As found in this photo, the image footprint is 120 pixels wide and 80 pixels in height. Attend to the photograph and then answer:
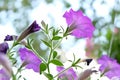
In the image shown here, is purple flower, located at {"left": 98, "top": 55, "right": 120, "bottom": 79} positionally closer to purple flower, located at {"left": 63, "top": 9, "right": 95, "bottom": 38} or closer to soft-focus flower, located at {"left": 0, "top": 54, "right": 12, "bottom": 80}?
purple flower, located at {"left": 63, "top": 9, "right": 95, "bottom": 38}

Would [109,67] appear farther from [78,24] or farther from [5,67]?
[5,67]

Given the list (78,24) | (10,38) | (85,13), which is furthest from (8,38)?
(85,13)

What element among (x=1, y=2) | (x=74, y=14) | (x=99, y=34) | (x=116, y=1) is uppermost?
(x=1, y=2)

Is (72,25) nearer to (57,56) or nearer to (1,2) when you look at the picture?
(57,56)

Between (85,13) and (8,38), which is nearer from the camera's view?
(8,38)

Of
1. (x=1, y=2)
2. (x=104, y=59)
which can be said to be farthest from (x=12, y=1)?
(x=104, y=59)

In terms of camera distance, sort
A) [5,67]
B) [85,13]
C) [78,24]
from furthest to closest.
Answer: [85,13] < [78,24] < [5,67]

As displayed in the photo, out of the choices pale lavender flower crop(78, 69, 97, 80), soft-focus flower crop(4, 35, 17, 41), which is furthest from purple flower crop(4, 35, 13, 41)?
pale lavender flower crop(78, 69, 97, 80)
